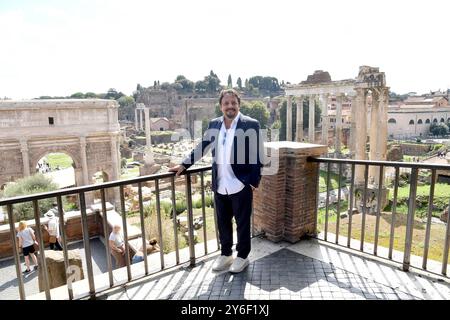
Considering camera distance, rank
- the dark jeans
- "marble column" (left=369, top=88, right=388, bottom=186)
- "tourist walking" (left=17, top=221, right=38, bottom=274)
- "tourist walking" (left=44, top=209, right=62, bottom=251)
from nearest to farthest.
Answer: the dark jeans, "tourist walking" (left=17, top=221, right=38, bottom=274), "tourist walking" (left=44, top=209, right=62, bottom=251), "marble column" (left=369, top=88, right=388, bottom=186)

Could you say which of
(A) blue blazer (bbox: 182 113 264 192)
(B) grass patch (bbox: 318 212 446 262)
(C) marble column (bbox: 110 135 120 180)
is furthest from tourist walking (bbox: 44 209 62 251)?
(C) marble column (bbox: 110 135 120 180)

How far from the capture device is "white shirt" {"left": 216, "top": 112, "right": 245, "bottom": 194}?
3.50 metres

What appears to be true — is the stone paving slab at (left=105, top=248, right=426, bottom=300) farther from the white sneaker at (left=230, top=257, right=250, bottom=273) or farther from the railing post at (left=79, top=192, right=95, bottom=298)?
the railing post at (left=79, top=192, right=95, bottom=298)

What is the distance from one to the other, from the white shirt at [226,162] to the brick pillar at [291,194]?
1.12 m

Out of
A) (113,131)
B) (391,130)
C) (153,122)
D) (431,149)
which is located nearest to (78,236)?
(113,131)

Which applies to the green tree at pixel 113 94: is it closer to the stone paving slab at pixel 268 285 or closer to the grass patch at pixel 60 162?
the grass patch at pixel 60 162

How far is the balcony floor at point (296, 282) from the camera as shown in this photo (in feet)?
10.5

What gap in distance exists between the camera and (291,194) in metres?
4.48

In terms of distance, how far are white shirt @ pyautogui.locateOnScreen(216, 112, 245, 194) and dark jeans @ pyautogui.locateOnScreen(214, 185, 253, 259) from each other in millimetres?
87

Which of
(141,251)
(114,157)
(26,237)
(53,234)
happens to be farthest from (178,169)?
(114,157)

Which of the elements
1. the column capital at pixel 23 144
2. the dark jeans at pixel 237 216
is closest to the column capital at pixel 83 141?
the column capital at pixel 23 144

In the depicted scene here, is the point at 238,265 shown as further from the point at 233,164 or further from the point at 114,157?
the point at 114,157

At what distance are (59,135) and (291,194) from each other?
79.3ft
